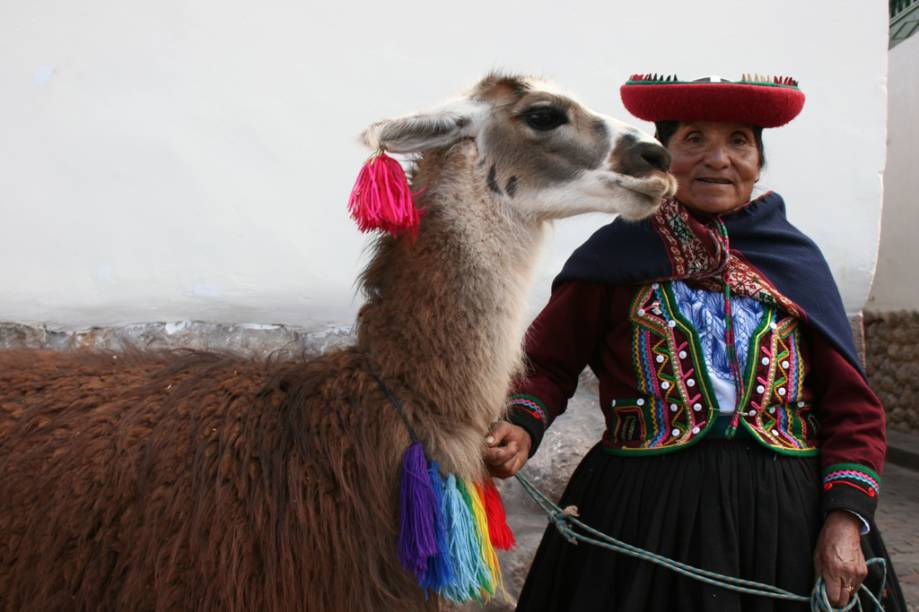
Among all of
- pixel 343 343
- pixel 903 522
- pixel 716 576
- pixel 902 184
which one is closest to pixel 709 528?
pixel 716 576

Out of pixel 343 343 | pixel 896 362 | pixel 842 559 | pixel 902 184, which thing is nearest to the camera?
pixel 842 559

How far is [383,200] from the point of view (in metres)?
1.55

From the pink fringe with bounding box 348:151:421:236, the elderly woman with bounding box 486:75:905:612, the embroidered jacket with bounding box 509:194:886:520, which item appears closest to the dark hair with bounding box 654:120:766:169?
the elderly woman with bounding box 486:75:905:612

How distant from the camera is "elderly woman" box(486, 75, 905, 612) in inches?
59.9

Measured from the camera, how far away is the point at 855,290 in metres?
3.01

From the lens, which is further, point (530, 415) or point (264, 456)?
point (530, 415)

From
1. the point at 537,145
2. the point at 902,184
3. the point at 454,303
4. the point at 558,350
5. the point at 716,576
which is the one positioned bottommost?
the point at 716,576

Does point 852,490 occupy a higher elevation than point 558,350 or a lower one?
lower

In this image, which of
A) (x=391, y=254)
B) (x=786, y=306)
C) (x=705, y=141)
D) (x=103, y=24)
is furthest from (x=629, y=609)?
(x=103, y=24)

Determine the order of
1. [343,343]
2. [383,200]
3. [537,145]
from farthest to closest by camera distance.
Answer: [343,343] → [537,145] → [383,200]

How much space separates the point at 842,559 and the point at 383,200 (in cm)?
101

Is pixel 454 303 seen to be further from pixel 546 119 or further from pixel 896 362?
pixel 896 362

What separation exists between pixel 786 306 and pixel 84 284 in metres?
2.26

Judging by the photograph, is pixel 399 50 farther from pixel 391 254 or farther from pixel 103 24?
pixel 391 254
